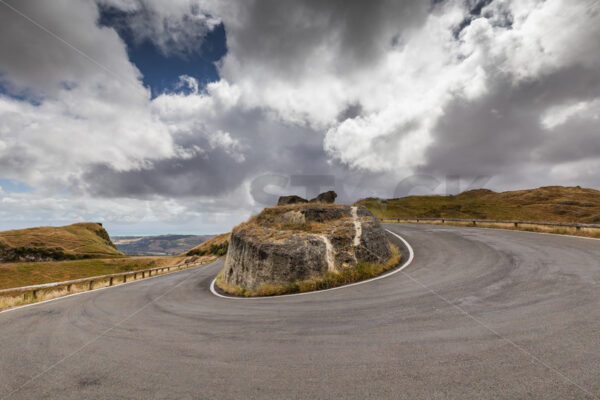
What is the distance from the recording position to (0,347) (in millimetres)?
5312

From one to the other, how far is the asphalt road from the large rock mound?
2434mm

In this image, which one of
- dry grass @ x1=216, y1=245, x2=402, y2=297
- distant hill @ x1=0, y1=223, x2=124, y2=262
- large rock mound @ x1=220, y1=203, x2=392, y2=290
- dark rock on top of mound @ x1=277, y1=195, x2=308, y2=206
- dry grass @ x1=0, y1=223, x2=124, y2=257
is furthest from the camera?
dry grass @ x1=0, y1=223, x2=124, y2=257

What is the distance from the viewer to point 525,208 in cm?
7406

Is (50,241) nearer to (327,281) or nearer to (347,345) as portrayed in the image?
(327,281)

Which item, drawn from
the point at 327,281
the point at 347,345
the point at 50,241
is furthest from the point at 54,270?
the point at 347,345

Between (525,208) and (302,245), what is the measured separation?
95.9 m

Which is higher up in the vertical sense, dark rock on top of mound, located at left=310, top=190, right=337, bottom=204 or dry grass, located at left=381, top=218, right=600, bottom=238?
dark rock on top of mound, located at left=310, top=190, right=337, bottom=204

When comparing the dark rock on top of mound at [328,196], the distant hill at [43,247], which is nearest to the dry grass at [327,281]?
the dark rock on top of mound at [328,196]

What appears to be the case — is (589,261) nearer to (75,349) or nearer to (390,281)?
(390,281)

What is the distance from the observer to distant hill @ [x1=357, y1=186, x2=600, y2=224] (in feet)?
206

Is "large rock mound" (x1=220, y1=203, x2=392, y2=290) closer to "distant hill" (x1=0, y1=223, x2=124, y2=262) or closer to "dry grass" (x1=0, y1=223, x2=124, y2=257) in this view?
"distant hill" (x1=0, y1=223, x2=124, y2=262)

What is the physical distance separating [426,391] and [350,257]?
8.10 m

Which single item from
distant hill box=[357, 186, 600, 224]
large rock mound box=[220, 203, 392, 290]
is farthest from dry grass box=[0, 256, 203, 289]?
distant hill box=[357, 186, 600, 224]

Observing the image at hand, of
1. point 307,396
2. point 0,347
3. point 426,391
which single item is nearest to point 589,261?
point 426,391
